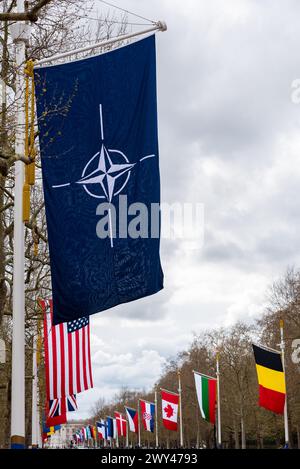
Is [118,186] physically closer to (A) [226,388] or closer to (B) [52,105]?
(B) [52,105]

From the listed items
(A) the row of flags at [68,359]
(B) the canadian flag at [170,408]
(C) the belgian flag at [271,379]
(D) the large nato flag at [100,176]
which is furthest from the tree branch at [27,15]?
(B) the canadian flag at [170,408]

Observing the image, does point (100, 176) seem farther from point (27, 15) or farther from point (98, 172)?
point (27, 15)

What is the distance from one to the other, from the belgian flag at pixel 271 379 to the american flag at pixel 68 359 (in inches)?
592

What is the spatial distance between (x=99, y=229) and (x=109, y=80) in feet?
7.75

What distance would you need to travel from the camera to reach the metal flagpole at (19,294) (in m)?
11.8

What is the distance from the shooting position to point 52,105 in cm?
1216

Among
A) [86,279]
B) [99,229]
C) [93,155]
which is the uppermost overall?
[93,155]

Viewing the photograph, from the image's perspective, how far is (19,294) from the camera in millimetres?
12359

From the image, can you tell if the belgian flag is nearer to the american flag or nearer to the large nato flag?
the american flag

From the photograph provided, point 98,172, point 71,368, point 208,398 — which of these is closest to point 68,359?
point 71,368

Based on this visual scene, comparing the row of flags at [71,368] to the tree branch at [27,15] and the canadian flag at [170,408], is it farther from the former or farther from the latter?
the canadian flag at [170,408]

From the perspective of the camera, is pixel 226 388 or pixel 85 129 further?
pixel 226 388

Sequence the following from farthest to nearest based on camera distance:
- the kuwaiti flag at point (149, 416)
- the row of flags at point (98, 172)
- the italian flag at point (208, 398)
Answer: the kuwaiti flag at point (149, 416), the italian flag at point (208, 398), the row of flags at point (98, 172)

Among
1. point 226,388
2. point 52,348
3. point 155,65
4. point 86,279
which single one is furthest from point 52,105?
point 226,388
